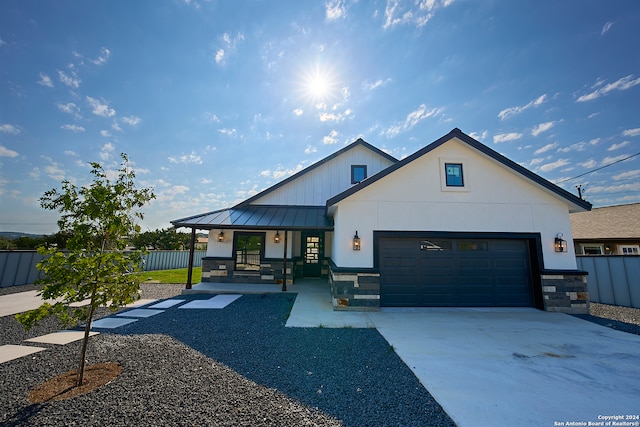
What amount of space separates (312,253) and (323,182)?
405 cm

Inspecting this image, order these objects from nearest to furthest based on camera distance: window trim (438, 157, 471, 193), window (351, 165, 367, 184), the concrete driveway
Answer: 1. the concrete driveway
2. window trim (438, 157, 471, 193)
3. window (351, 165, 367, 184)

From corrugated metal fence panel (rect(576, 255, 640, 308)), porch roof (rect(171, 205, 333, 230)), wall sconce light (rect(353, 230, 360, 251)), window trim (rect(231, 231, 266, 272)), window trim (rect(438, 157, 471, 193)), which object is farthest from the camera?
window trim (rect(231, 231, 266, 272))

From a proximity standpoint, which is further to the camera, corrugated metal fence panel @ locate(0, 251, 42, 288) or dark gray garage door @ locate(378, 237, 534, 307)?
corrugated metal fence panel @ locate(0, 251, 42, 288)

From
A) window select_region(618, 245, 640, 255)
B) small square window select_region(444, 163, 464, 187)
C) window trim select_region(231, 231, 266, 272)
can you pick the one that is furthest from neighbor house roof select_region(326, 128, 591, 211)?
window select_region(618, 245, 640, 255)

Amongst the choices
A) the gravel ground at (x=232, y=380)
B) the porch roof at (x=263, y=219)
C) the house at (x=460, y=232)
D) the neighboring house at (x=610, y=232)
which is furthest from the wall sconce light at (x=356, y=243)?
the neighboring house at (x=610, y=232)

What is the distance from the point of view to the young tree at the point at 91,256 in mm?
3092

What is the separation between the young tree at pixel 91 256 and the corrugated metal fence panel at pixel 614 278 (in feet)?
44.4

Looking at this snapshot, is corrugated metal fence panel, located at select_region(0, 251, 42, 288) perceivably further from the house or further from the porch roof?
the house

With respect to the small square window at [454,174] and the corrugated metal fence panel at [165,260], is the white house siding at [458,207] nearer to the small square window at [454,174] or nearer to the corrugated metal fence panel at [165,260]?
the small square window at [454,174]

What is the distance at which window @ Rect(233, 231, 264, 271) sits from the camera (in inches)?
432

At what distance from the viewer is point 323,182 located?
12.6 meters

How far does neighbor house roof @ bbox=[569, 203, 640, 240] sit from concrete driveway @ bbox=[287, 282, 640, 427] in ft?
34.1

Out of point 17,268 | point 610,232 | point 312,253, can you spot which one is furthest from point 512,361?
point 17,268

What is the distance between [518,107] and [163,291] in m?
16.3
